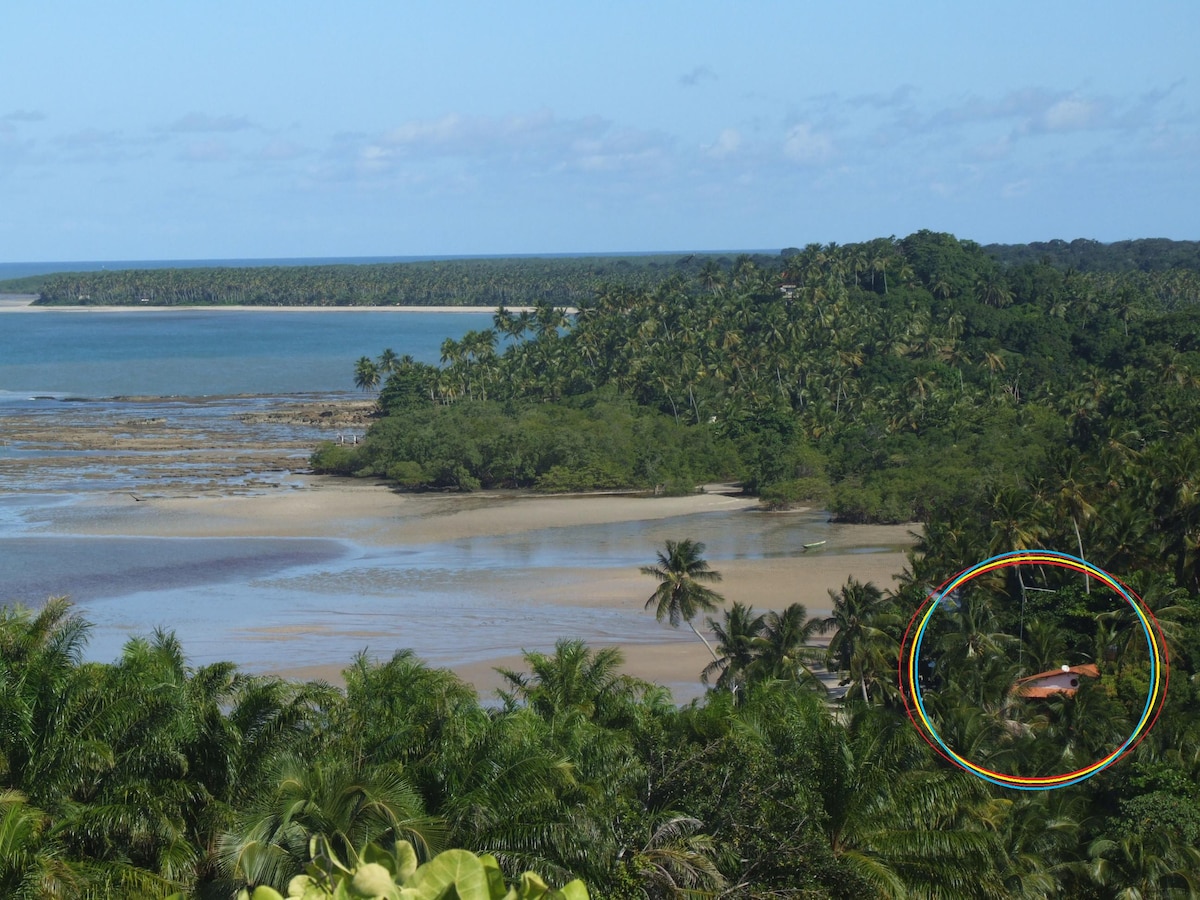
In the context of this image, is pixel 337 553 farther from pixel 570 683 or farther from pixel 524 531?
pixel 570 683

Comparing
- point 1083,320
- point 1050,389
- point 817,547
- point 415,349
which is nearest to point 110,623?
point 817,547

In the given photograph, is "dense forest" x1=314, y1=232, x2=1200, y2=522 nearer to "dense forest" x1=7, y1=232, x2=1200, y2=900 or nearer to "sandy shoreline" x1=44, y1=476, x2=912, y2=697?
"dense forest" x1=7, y1=232, x2=1200, y2=900

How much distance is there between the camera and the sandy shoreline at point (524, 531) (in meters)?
43.2

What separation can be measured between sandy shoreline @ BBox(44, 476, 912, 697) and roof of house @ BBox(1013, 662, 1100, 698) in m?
9.16

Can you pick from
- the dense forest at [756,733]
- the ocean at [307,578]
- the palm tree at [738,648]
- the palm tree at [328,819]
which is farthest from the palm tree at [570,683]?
the ocean at [307,578]

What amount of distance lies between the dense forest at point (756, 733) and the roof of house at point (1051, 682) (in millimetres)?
236

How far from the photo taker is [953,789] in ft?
58.2

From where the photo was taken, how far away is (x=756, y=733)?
→ 19062 millimetres

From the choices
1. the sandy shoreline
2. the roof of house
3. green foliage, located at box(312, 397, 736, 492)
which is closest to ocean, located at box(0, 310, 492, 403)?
green foliage, located at box(312, 397, 736, 492)

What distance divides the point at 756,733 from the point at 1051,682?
16790mm

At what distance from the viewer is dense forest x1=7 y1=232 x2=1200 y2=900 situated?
14.4 m

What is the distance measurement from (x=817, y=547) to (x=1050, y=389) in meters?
31.4

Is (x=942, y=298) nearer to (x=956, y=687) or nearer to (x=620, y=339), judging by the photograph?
(x=620, y=339)

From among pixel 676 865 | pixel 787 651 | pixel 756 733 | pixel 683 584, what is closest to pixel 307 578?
pixel 683 584
